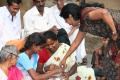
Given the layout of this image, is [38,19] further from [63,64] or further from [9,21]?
[63,64]

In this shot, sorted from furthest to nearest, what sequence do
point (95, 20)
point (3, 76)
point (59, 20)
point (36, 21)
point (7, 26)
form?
point (59, 20)
point (36, 21)
point (7, 26)
point (95, 20)
point (3, 76)

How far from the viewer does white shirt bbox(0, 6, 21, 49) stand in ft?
17.6

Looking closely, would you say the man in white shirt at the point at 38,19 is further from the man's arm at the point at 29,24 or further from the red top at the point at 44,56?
the red top at the point at 44,56

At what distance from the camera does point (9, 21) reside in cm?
546

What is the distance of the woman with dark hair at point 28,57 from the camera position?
4.52m

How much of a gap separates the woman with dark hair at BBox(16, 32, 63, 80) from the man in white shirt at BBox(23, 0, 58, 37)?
4.39 feet

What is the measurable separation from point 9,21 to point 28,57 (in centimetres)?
106

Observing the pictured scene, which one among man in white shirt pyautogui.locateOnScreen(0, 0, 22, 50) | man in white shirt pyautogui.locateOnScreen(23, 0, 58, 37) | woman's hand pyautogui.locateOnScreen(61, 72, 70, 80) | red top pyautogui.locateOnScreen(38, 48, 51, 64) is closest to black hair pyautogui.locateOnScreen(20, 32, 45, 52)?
red top pyautogui.locateOnScreen(38, 48, 51, 64)

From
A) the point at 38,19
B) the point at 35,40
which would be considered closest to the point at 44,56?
the point at 35,40

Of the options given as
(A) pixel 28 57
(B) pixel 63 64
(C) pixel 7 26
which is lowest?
(B) pixel 63 64

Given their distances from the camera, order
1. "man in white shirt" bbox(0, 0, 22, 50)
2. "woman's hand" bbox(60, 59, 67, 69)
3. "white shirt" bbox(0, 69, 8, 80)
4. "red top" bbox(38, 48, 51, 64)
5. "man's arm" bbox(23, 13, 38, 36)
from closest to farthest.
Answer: "white shirt" bbox(0, 69, 8, 80) → "woman's hand" bbox(60, 59, 67, 69) → "red top" bbox(38, 48, 51, 64) → "man in white shirt" bbox(0, 0, 22, 50) → "man's arm" bbox(23, 13, 38, 36)

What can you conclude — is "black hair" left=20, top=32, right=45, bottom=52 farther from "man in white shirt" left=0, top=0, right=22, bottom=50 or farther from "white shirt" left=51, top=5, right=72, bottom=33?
"white shirt" left=51, top=5, right=72, bottom=33

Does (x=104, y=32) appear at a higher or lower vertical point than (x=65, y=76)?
higher

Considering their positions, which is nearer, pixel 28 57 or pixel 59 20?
pixel 28 57
